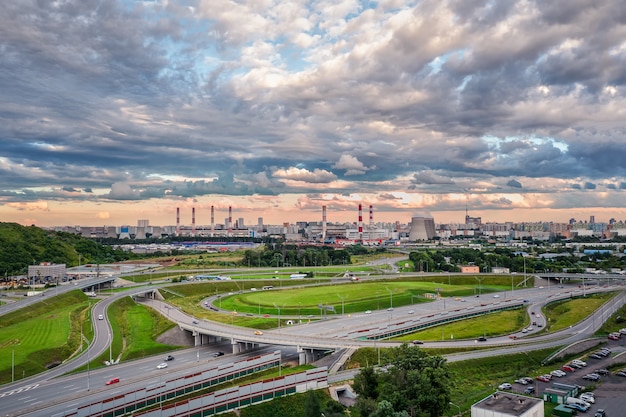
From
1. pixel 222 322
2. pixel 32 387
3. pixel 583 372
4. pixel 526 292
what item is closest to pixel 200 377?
pixel 32 387

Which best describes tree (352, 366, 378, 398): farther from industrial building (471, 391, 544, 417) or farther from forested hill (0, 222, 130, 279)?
forested hill (0, 222, 130, 279)

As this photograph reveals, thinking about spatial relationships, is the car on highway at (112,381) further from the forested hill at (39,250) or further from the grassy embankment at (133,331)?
the forested hill at (39,250)

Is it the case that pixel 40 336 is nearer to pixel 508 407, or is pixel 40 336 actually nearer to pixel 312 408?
pixel 312 408

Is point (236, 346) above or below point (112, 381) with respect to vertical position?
above

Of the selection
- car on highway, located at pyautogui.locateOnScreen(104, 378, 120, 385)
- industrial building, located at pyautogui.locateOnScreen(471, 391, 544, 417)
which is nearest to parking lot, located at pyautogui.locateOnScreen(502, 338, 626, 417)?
industrial building, located at pyautogui.locateOnScreen(471, 391, 544, 417)

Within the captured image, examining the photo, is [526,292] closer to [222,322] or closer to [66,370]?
[222,322]

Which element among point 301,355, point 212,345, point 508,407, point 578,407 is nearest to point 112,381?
point 212,345
